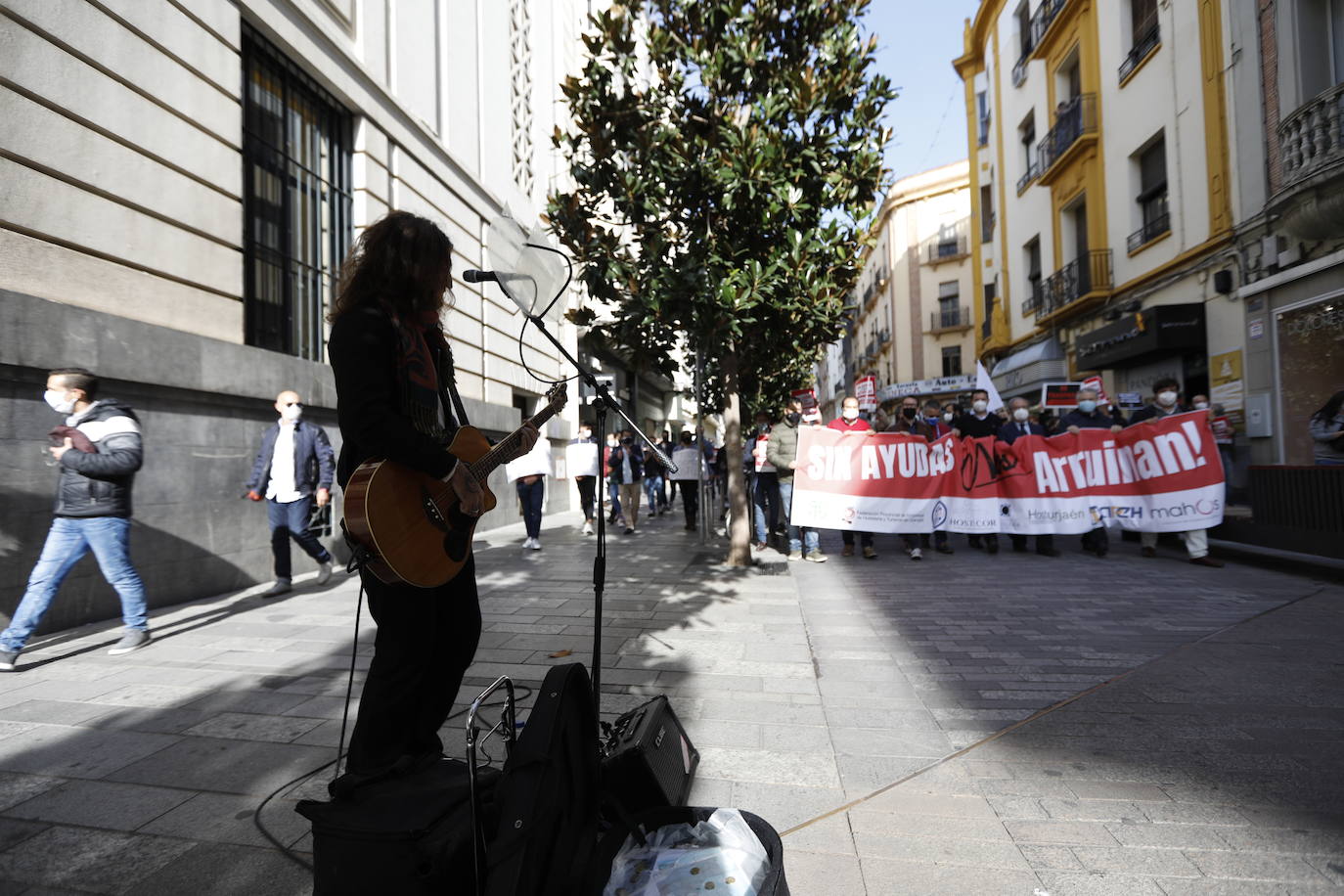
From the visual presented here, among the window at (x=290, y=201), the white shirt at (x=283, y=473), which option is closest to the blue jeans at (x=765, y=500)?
the white shirt at (x=283, y=473)

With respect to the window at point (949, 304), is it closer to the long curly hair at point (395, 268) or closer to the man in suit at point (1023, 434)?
the man in suit at point (1023, 434)

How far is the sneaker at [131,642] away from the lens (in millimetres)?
4570

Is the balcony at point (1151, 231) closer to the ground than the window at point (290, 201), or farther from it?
farther from it

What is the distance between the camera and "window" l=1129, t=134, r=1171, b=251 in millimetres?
13812

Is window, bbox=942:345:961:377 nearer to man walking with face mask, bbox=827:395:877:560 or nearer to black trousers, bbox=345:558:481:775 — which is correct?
man walking with face mask, bbox=827:395:877:560

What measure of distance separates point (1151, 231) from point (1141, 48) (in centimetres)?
364

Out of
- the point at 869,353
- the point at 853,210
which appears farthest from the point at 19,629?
the point at 869,353

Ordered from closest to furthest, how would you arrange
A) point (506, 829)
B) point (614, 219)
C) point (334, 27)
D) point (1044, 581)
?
point (506, 829), point (1044, 581), point (614, 219), point (334, 27)

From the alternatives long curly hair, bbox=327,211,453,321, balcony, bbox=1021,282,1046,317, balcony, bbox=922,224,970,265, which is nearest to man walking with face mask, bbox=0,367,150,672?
long curly hair, bbox=327,211,453,321

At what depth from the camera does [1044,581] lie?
21.6ft

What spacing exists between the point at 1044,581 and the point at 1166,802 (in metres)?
4.49

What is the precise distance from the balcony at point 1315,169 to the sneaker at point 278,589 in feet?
42.4

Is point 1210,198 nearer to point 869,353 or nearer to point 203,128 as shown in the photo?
point 203,128

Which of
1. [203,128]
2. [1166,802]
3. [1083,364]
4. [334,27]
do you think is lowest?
[1166,802]
